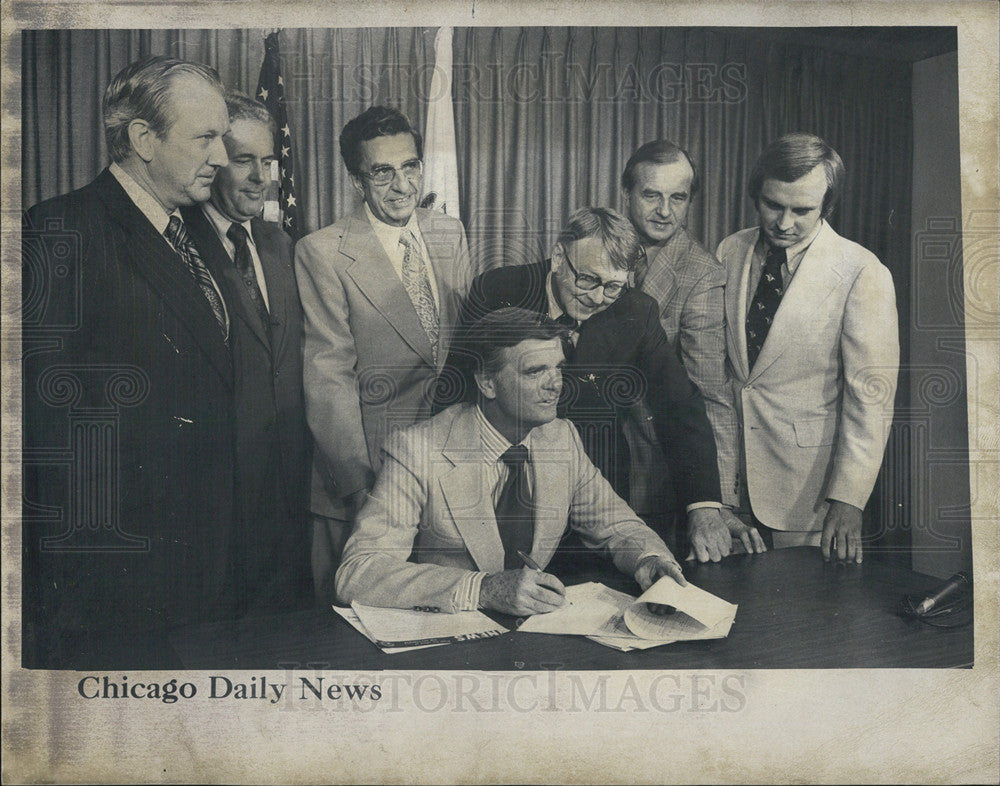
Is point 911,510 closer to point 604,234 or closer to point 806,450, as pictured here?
point 806,450

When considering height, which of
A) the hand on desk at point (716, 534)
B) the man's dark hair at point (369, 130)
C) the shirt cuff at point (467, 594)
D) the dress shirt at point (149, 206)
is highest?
the man's dark hair at point (369, 130)

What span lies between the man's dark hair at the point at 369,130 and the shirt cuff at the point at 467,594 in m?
1.89

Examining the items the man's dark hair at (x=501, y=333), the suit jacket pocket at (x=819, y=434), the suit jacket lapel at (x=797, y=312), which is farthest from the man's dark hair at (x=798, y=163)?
the man's dark hair at (x=501, y=333)

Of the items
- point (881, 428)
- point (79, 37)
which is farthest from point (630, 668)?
point (79, 37)

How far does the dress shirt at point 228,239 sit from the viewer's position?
426 cm

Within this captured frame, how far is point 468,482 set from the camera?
4.26 m

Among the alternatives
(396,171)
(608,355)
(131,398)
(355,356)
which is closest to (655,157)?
(608,355)

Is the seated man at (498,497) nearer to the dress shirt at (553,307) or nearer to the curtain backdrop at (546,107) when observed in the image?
the dress shirt at (553,307)

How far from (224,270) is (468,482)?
1451 millimetres

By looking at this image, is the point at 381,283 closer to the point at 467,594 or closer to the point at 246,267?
the point at 246,267

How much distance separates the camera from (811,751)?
14.1 feet

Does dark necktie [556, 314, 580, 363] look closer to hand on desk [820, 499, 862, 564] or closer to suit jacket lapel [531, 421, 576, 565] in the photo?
suit jacket lapel [531, 421, 576, 565]

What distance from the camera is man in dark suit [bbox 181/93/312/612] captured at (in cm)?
425

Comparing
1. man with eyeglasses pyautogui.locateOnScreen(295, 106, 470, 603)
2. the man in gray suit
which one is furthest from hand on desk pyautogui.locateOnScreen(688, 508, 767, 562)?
man with eyeglasses pyautogui.locateOnScreen(295, 106, 470, 603)
